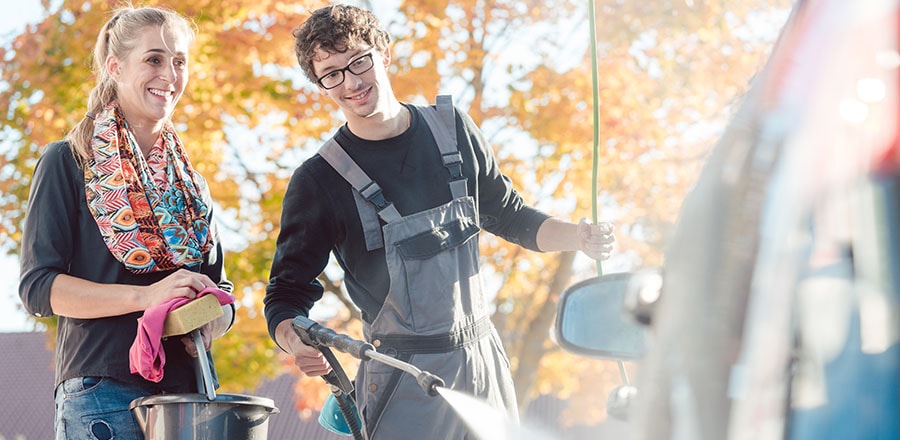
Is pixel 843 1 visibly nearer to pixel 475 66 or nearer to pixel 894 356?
pixel 894 356

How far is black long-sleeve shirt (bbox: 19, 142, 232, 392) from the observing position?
8.14ft

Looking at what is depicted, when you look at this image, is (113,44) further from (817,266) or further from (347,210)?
(817,266)

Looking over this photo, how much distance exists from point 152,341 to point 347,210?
62 cm

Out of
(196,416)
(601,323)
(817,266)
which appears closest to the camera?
(817,266)

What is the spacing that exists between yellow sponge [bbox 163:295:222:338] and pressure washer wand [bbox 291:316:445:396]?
0.23 m

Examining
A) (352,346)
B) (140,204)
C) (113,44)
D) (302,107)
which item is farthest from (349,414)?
(302,107)

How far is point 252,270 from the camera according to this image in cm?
726

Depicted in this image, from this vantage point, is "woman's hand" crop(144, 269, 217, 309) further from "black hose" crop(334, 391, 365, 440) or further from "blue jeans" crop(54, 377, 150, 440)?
"black hose" crop(334, 391, 365, 440)

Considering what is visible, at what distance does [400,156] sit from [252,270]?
467 centimetres

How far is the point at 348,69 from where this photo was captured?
277 centimetres

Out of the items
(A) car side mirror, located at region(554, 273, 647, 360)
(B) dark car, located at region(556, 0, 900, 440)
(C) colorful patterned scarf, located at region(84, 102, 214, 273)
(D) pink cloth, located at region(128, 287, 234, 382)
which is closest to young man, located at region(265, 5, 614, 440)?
(C) colorful patterned scarf, located at region(84, 102, 214, 273)

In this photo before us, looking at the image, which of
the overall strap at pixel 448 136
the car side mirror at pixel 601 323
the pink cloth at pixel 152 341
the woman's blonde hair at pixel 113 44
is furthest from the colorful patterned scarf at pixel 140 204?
the car side mirror at pixel 601 323

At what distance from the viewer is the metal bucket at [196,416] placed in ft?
7.53

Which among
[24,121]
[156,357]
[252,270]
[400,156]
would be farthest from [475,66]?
[156,357]
